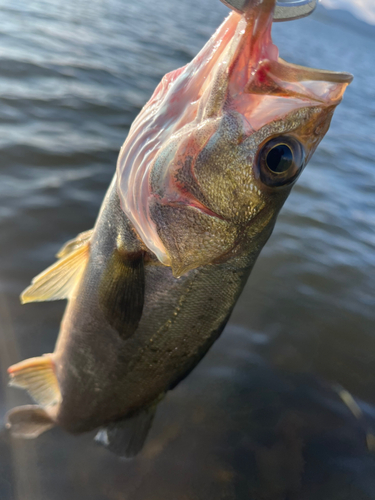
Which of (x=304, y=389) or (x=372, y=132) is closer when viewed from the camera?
→ (x=304, y=389)

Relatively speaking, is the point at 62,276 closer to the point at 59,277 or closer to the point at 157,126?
the point at 59,277

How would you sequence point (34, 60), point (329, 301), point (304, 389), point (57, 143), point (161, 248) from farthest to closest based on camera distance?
point (34, 60)
point (57, 143)
point (329, 301)
point (304, 389)
point (161, 248)

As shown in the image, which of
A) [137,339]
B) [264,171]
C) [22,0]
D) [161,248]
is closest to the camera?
[264,171]

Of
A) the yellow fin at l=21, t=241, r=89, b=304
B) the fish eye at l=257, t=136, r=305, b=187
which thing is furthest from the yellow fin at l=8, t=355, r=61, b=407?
the fish eye at l=257, t=136, r=305, b=187

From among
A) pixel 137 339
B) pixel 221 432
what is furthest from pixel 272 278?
pixel 137 339

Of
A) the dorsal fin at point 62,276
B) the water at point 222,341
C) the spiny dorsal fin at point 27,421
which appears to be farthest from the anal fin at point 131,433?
the dorsal fin at point 62,276

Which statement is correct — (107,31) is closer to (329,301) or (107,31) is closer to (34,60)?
(34,60)

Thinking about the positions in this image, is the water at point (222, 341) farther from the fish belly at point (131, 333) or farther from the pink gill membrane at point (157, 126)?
the pink gill membrane at point (157, 126)

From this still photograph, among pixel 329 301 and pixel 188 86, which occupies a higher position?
pixel 188 86
